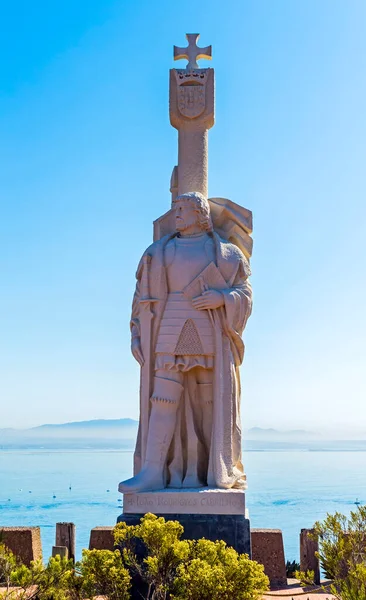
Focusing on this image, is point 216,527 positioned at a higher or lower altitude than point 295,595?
higher

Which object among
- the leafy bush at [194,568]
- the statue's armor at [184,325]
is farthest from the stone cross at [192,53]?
the leafy bush at [194,568]

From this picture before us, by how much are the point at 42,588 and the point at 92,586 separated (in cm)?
44

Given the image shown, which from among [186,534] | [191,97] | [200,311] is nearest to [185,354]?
[200,311]

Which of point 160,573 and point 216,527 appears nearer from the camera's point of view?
point 160,573

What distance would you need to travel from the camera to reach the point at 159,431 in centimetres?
748

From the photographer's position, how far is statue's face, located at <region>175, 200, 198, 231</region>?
26.1ft

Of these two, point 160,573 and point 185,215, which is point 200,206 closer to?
point 185,215

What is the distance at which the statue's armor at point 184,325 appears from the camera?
298 inches

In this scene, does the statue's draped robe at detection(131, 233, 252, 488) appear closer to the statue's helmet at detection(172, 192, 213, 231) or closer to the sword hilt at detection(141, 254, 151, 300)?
the sword hilt at detection(141, 254, 151, 300)

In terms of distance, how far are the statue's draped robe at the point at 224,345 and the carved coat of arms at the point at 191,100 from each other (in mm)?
1725

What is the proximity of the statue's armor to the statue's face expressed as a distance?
1.09 ft

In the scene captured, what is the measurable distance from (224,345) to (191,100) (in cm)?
322

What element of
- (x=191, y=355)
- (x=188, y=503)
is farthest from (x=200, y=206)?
(x=188, y=503)

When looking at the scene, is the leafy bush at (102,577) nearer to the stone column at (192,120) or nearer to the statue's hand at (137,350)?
the statue's hand at (137,350)
